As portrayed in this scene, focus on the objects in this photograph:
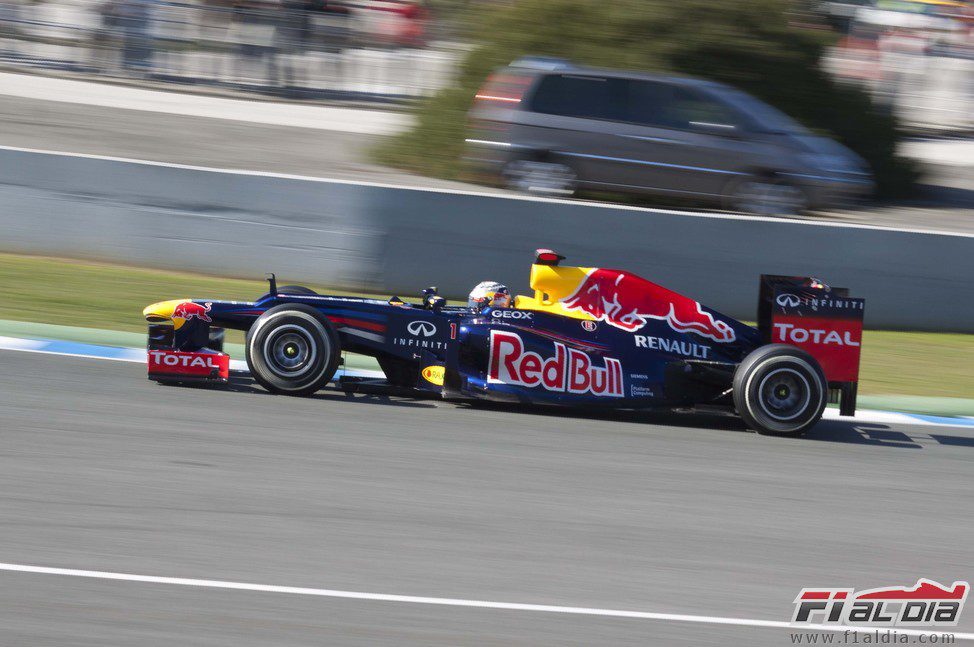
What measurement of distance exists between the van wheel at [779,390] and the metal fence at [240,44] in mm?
14169

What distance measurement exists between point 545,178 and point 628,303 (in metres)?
6.16

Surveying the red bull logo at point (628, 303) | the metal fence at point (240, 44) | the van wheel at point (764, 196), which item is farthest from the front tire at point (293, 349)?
the metal fence at point (240, 44)

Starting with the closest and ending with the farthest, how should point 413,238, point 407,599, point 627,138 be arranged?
1. point 407,599
2. point 413,238
3. point 627,138

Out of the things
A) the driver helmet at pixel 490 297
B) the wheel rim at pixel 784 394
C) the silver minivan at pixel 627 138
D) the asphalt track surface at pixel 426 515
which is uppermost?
the silver minivan at pixel 627 138

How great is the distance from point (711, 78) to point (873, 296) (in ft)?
17.4

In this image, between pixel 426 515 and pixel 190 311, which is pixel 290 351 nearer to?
pixel 190 311

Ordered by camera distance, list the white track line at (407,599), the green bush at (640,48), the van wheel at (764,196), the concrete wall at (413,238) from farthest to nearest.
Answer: the green bush at (640,48) → the van wheel at (764,196) → the concrete wall at (413,238) → the white track line at (407,599)

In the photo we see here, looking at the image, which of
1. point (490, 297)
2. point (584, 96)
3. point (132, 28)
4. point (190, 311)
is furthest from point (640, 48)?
point (132, 28)

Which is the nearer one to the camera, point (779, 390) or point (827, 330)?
point (779, 390)

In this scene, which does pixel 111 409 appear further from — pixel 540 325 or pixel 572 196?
pixel 572 196

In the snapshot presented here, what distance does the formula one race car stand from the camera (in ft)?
24.1

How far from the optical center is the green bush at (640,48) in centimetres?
1512

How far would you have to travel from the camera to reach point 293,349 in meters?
7.36

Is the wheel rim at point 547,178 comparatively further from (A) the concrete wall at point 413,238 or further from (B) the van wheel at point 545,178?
(A) the concrete wall at point 413,238
